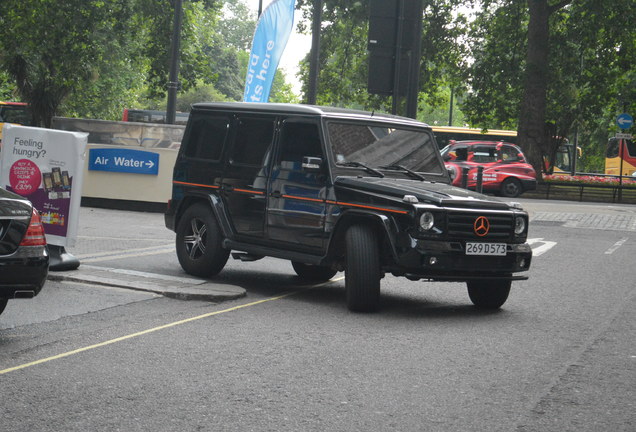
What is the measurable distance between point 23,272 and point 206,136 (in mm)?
4558

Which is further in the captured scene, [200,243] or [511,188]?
[511,188]

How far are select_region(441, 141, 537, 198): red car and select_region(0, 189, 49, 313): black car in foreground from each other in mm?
28299

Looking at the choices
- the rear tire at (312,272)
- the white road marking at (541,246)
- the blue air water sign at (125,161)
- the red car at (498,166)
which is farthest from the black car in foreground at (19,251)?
the red car at (498,166)

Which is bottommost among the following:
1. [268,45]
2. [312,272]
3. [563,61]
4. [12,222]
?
[312,272]

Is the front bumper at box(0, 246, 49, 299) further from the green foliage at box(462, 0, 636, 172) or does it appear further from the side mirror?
the green foliage at box(462, 0, 636, 172)

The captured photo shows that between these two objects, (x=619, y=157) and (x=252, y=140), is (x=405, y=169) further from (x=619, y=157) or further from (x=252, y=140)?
(x=619, y=157)

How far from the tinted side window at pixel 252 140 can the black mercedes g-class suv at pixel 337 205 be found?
13mm

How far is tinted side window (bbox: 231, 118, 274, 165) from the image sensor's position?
1077 centimetres

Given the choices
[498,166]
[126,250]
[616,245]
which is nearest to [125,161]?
[126,250]

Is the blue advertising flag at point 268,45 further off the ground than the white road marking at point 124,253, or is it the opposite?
the blue advertising flag at point 268,45

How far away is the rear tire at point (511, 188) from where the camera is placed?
35688 mm

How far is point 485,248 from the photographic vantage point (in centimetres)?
931

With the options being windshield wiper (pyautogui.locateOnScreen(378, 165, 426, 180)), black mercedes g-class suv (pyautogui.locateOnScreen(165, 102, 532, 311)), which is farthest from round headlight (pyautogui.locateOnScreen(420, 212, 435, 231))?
windshield wiper (pyautogui.locateOnScreen(378, 165, 426, 180))

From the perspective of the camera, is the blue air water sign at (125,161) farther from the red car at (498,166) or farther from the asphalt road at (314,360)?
the red car at (498,166)
